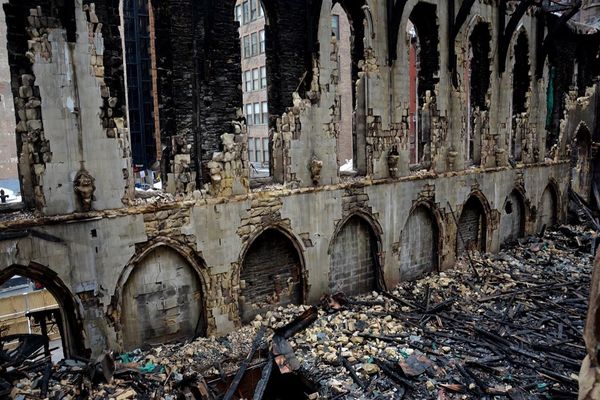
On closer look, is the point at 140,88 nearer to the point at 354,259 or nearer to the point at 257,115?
the point at 257,115

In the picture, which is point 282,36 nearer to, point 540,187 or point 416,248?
point 416,248

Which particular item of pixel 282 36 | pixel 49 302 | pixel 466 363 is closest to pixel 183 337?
pixel 466 363

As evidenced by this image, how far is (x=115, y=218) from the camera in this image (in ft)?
27.2

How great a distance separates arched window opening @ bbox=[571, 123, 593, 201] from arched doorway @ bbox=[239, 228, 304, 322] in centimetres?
1559

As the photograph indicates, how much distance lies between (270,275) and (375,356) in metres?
3.03

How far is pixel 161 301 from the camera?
9.05 metres

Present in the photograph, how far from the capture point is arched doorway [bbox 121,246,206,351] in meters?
8.74

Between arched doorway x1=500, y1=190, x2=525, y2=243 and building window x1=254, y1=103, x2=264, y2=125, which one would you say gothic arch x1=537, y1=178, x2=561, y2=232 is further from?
building window x1=254, y1=103, x2=264, y2=125

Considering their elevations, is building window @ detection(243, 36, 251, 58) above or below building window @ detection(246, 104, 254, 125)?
above

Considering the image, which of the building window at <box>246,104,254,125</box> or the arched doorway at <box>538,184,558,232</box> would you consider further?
the building window at <box>246,104,254,125</box>

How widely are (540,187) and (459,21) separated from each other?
7.86m

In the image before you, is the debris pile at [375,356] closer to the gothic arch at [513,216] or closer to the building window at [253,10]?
the gothic arch at [513,216]

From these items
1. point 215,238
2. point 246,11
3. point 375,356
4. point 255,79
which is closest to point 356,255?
point 375,356

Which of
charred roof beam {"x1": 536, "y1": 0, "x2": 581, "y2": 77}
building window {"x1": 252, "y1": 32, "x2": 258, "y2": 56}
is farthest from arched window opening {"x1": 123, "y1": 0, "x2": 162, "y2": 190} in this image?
charred roof beam {"x1": 536, "y1": 0, "x2": 581, "y2": 77}
